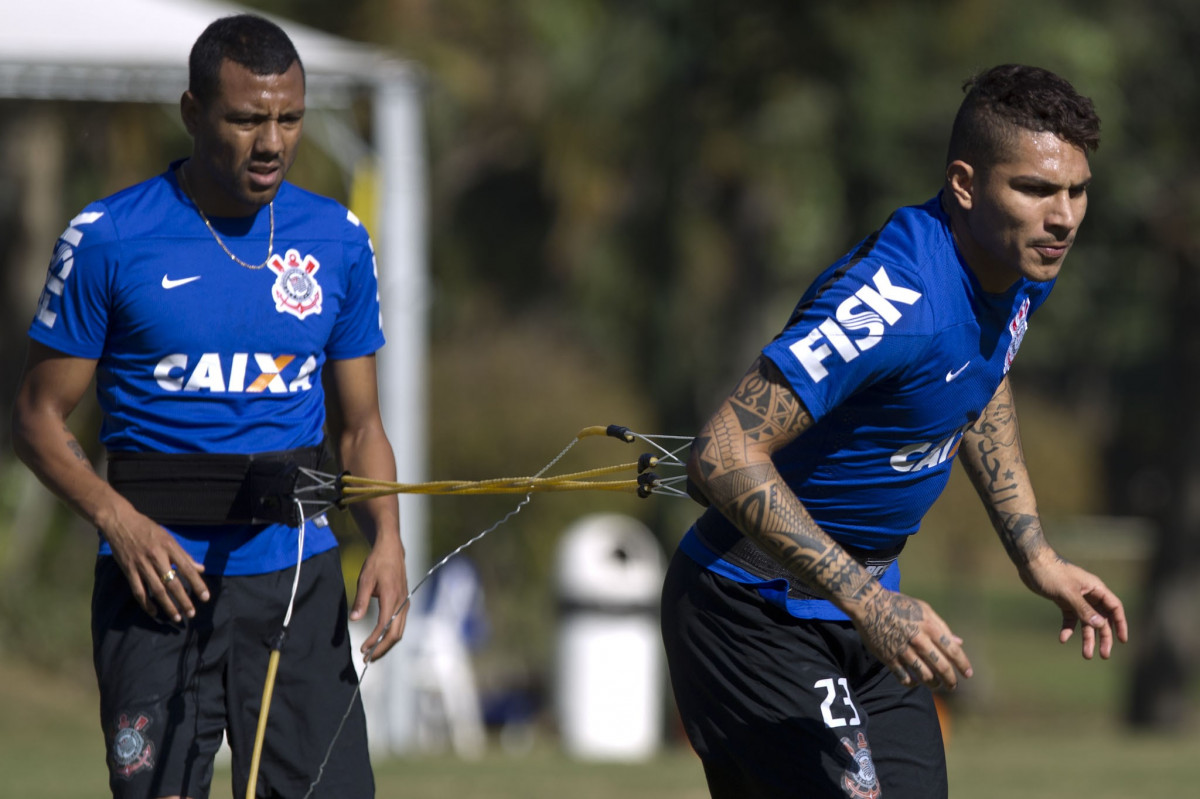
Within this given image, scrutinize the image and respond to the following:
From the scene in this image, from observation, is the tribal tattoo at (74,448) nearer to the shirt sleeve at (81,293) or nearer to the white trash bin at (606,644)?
the shirt sleeve at (81,293)

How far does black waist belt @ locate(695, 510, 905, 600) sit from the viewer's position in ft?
12.8

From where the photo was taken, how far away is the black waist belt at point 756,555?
3.90 m

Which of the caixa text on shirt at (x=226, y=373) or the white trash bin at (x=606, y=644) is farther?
the white trash bin at (x=606, y=644)

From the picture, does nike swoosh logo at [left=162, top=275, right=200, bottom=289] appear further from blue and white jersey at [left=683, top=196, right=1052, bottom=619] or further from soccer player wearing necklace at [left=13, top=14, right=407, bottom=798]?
blue and white jersey at [left=683, top=196, right=1052, bottom=619]

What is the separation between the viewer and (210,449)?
4.16 m

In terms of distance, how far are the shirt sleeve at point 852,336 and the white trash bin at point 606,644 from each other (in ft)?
33.2

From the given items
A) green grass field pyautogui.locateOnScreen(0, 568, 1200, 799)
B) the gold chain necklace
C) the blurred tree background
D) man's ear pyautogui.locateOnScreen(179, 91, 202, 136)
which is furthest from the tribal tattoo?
the blurred tree background

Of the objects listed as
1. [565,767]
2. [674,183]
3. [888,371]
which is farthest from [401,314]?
[888,371]

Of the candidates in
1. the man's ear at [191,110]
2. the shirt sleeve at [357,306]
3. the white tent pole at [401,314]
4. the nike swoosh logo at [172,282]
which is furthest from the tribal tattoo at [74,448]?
the white tent pole at [401,314]

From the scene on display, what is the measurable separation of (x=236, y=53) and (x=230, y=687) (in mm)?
1598

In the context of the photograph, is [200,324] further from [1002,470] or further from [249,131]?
[1002,470]

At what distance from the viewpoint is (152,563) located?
3910mm

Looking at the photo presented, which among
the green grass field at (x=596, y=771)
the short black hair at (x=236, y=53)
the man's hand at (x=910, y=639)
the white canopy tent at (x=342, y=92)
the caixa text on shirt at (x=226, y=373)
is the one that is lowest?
the green grass field at (x=596, y=771)

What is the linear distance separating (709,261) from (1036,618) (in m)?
16.3
